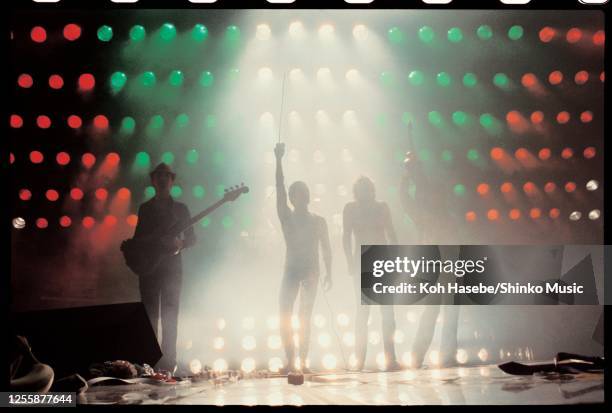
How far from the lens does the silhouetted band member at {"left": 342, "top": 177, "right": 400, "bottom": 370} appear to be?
310cm

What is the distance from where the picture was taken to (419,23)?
126 inches

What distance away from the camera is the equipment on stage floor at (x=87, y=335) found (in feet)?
9.96

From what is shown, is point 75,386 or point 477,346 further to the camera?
point 477,346

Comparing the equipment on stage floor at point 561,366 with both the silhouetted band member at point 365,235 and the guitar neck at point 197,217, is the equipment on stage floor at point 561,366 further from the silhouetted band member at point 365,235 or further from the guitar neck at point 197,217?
the guitar neck at point 197,217

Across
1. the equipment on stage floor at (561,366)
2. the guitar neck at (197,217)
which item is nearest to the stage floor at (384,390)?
the equipment on stage floor at (561,366)

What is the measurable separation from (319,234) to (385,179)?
0.48 metres

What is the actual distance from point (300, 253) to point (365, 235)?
0.37 m

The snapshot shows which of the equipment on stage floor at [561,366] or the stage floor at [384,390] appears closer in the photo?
the stage floor at [384,390]

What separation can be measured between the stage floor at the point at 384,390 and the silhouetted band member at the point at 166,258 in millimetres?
391

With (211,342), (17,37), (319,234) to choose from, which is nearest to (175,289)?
(211,342)

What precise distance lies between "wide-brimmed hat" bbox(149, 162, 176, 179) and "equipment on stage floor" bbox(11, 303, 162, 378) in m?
0.73

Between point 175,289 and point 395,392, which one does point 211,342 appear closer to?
point 175,289

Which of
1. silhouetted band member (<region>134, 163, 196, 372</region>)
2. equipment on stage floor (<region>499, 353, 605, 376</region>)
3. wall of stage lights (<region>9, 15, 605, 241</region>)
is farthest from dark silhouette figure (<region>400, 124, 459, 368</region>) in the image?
silhouetted band member (<region>134, 163, 196, 372</region>)

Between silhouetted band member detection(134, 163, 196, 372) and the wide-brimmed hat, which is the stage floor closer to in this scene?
silhouetted band member detection(134, 163, 196, 372)
